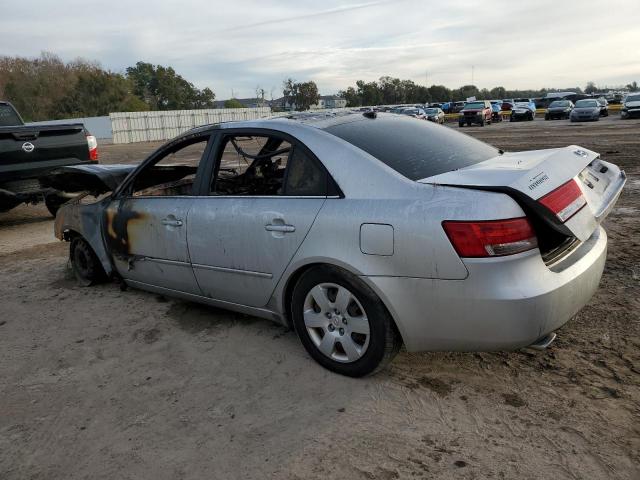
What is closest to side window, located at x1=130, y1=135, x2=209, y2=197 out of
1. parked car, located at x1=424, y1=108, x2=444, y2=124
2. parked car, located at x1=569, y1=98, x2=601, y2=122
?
parked car, located at x1=569, y1=98, x2=601, y2=122

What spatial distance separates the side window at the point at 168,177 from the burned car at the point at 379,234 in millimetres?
94

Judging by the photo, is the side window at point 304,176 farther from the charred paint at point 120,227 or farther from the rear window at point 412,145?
the charred paint at point 120,227

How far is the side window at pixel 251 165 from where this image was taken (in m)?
3.60

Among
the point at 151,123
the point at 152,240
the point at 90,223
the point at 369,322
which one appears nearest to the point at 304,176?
the point at 369,322

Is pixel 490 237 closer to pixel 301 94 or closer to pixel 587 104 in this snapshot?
pixel 587 104

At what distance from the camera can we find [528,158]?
3201 millimetres

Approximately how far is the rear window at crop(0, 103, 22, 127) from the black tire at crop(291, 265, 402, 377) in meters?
8.69

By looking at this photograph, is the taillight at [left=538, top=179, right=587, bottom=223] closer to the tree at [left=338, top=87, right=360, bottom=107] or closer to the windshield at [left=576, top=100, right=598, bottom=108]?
the windshield at [left=576, top=100, right=598, bottom=108]

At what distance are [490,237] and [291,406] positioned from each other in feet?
4.55

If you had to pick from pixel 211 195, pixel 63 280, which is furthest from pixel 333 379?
pixel 63 280

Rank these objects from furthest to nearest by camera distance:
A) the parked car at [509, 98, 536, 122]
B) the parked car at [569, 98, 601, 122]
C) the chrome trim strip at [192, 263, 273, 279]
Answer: the parked car at [509, 98, 536, 122] < the parked car at [569, 98, 601, 122] < the chrome trim strip at [192, 263, 273, 279]

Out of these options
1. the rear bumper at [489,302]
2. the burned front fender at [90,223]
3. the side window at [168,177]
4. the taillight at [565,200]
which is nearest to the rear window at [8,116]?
the burned front fender at [90,223]

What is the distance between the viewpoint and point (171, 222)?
3885 mm

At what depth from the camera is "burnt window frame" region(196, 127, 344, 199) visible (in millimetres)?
3049
